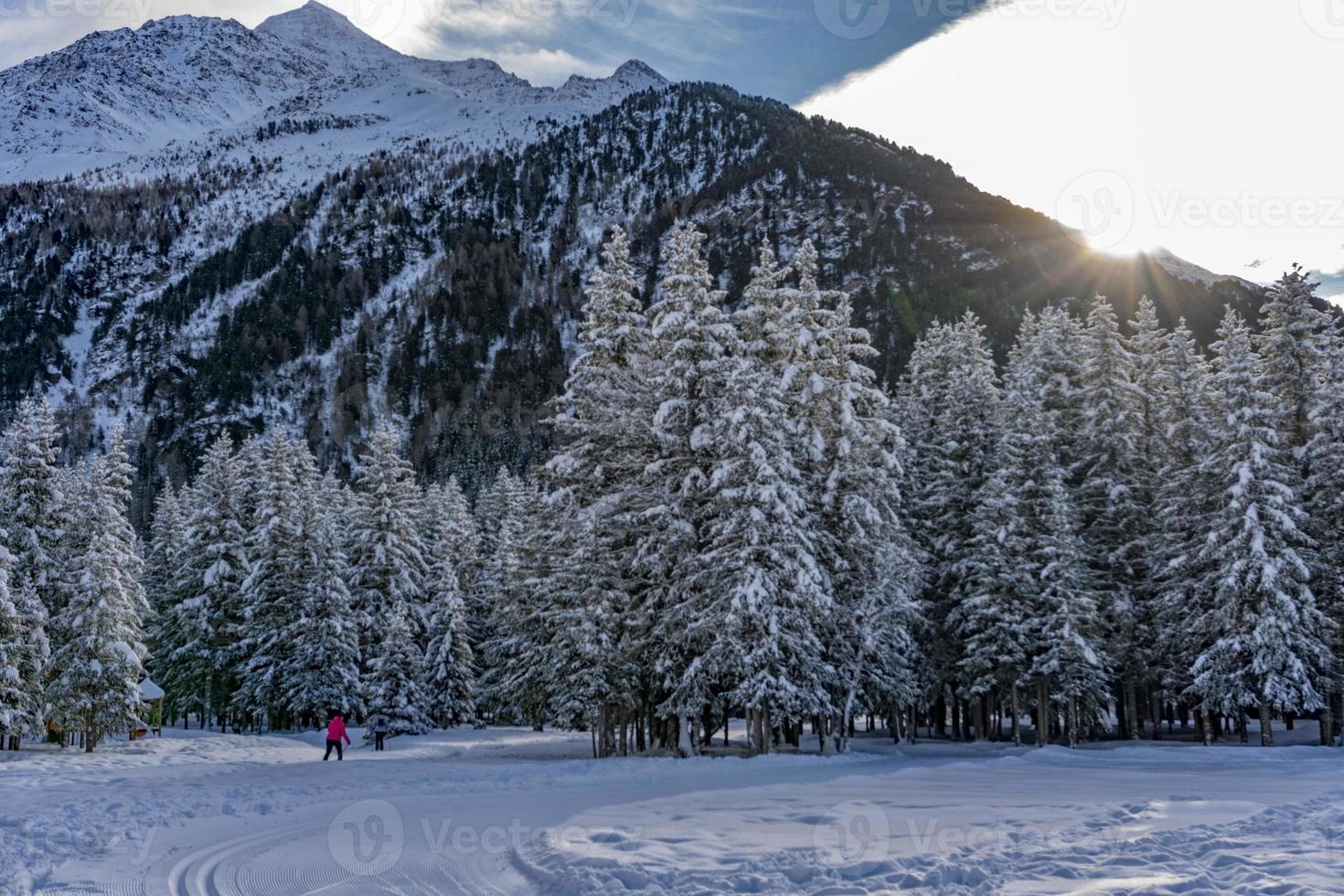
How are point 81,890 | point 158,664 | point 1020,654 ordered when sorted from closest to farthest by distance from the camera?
1. point 81,890
2. point 1020,654
3. point 158,664

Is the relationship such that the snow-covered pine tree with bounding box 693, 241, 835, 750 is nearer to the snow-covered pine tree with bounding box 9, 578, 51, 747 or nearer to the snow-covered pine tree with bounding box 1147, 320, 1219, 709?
the snow-covered pine tree with bounding box 1147, 320, 1219, 709

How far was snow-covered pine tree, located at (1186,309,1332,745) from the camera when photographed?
104 ft

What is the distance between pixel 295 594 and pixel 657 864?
144ft

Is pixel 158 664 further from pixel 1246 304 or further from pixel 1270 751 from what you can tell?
pixel 1246 304

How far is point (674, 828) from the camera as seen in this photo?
48.4ft

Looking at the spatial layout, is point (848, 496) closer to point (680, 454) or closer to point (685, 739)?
point (680, 454)

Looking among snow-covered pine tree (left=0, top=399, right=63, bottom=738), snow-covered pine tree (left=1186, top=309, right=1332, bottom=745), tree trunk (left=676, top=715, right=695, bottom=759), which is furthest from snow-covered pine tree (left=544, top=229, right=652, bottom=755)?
snow-covered pine tree (left=0, top=399, right=63, bottom=738)

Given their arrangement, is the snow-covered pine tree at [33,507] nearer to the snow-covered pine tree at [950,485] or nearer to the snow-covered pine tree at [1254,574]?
the snow-covered pine tree at [950,485]

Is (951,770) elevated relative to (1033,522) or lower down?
lower down

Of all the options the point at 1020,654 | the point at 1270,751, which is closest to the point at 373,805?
the point at 1020,654

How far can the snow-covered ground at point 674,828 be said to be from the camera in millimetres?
11180

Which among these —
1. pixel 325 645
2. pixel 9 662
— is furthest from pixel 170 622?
pixel 9 662

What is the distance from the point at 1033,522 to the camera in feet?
128

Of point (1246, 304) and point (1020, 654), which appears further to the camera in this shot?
point (1246, 304)
